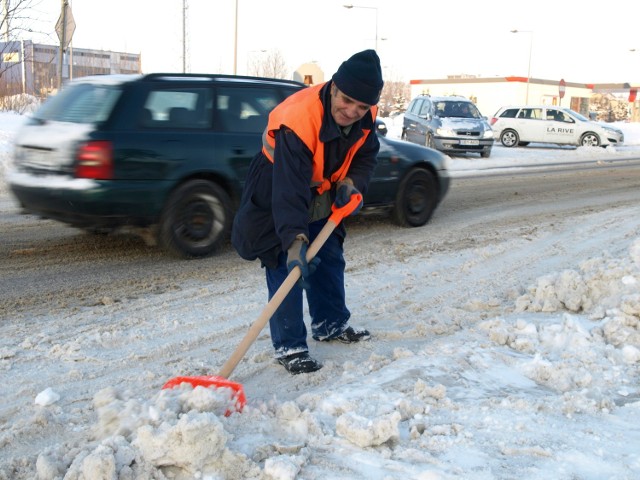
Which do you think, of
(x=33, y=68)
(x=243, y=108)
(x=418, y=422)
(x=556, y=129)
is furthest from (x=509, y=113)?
(x=33, y=68)

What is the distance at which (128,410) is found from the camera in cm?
294

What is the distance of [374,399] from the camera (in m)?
3.24

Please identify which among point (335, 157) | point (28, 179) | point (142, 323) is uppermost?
point (335, 157)

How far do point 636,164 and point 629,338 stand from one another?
15.5m

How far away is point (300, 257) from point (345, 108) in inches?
31.1

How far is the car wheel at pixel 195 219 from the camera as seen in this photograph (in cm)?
607

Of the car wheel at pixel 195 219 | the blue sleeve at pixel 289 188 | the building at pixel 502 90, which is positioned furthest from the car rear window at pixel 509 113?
the building at pixel 502 90

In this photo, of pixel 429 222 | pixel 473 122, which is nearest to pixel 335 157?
pixel 429 222

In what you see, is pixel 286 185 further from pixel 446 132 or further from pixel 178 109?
pixel 446 132

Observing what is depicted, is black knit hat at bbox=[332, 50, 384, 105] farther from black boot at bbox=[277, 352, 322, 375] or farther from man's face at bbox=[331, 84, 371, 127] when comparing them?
black boot at bbox=[277, 352, 322, 375]

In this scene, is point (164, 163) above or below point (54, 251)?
above

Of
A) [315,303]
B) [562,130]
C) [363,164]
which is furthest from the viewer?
[562,130]

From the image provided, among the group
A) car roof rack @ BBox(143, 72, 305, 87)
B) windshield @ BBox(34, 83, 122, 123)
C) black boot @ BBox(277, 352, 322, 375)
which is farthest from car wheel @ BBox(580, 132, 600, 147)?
black boot @ BBox(277, 352, 322, 375)

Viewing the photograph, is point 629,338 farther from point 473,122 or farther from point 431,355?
point 473,122
